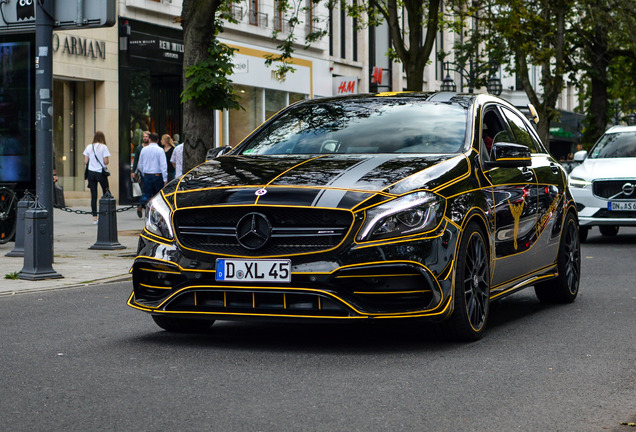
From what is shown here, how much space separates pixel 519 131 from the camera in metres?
8.82

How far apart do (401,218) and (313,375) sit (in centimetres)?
105

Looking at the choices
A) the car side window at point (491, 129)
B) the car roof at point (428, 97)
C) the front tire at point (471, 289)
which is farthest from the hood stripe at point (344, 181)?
the car side window at point (491, 129)

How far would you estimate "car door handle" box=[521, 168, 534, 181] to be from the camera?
824 centimetres

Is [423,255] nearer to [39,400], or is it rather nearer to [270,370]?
[270,370]

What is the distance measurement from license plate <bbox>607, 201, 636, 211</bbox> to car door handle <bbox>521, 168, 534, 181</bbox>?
26.2 ft

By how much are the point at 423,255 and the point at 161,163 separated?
1565cm

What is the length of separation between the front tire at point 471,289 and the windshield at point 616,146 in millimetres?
10754

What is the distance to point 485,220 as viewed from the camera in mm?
7117

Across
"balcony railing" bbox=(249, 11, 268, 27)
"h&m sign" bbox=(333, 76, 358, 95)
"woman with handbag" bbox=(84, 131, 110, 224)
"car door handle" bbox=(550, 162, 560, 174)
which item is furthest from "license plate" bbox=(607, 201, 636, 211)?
"h&m sign" bbox=(333, 76, 358, 95)

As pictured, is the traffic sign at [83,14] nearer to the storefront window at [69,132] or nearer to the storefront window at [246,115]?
the storefront window at [69,132]

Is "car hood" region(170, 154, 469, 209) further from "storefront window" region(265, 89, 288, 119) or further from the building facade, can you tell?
"storefront window" region(265, 89, 288, 119)

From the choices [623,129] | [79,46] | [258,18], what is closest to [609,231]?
[623,129]

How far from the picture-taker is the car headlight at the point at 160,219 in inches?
260

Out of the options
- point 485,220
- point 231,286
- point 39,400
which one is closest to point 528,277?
point 485,220
